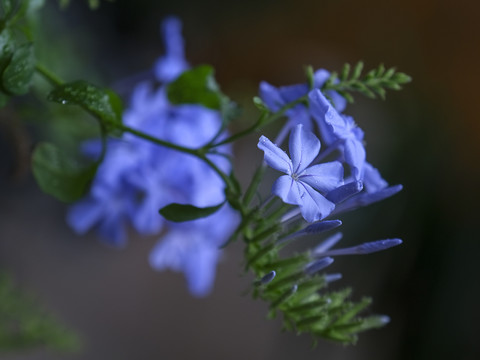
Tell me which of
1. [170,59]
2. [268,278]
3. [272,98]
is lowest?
[268,278]

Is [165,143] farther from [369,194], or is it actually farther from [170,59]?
[170,59]

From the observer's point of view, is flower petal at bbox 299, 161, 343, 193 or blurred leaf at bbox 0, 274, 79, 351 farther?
blurred leaf at bbox 0, 274, 79, 351


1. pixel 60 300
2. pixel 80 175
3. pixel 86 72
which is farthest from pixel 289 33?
pixel 80 175

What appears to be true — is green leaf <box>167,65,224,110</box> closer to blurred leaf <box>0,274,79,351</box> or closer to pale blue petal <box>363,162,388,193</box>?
pale blue petal <box>363,162,388,193</box>

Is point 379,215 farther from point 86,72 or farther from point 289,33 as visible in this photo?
point 86,72

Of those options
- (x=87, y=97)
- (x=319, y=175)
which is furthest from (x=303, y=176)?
(x=87, y=97)

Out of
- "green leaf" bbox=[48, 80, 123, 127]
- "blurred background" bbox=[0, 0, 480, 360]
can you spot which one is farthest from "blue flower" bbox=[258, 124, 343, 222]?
"blurred background" bbox=[0, 0, 480, 360]

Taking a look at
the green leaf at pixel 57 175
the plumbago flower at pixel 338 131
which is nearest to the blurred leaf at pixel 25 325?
the green leaf at pixel 57 175
